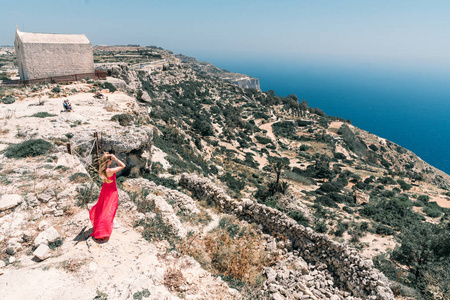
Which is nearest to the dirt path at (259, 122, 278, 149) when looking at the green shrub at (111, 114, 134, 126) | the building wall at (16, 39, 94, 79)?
the building wall at (16, 39, 94, 79)

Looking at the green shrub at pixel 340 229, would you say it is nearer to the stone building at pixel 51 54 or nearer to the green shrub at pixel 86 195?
the green shrub at pixel 86 195

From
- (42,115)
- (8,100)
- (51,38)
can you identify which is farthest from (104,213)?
(51,38)

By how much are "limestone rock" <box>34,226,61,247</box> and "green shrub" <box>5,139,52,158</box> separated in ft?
18.7

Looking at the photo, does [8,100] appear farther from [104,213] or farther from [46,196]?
[104,213]

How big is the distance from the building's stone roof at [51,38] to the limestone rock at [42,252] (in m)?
24.9

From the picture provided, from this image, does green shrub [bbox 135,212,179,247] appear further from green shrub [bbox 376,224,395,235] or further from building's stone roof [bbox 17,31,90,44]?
building's stone roof [bbox 17,31,90,44]

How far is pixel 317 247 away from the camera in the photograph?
9.16 metres

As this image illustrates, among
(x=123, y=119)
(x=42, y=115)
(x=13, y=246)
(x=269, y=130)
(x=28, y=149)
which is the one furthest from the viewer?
(x=269, y=130)

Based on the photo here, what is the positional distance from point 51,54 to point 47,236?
25.1 metres

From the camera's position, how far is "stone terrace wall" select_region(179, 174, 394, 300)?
757 centimetres

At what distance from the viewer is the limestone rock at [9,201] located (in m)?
6.25

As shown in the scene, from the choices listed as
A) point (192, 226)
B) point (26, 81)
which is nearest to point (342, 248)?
point (192, 226)

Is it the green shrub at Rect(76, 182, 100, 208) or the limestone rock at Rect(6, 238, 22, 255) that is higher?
the green shrub at Rect(76, 182, 100, 208)

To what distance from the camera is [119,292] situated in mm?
4805
